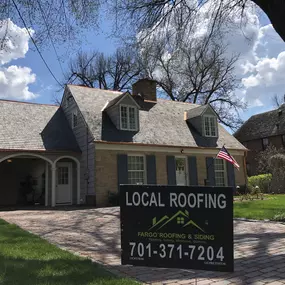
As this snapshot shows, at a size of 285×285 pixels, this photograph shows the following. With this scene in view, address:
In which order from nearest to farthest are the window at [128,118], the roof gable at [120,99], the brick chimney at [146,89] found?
the roof gable at [120,99] → the window at [128,118] → the brick chimney at [146,89]

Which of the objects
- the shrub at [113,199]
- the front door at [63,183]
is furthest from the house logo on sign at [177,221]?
the front door at [63,183]

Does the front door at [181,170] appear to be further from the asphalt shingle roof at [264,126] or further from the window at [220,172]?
the asphalt shingle roof at [264,126]

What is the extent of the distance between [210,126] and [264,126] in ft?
63.2

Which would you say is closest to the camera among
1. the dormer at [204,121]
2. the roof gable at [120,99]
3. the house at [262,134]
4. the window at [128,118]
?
the roof gable at [120,99]

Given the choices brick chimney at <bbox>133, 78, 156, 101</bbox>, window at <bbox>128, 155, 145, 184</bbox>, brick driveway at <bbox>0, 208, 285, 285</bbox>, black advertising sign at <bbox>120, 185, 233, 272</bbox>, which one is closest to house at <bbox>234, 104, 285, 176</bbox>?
brick chimney at <bbox>133, 78, 156, 101</bbox>

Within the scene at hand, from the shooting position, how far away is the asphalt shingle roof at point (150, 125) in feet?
57.0

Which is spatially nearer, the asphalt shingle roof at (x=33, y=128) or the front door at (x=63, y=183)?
the asphalt shingle roof at (x=33, y=128)

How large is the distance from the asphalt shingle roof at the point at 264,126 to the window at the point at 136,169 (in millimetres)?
22626

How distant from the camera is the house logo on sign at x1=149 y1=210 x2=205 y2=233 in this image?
395 cm

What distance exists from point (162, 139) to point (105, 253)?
1273 cm

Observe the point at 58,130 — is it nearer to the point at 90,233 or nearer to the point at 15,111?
the point at 15,111

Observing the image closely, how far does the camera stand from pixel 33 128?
56.6 feet

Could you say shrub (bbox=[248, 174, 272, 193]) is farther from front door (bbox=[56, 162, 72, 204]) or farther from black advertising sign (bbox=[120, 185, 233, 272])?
black advertising sign (bbox=[120, 185, 233, 272])

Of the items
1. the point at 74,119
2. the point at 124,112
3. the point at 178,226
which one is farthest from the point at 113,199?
the point at 178,226
